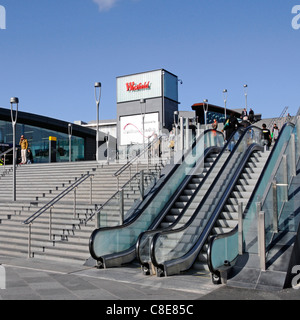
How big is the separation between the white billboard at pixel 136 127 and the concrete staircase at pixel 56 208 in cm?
2698

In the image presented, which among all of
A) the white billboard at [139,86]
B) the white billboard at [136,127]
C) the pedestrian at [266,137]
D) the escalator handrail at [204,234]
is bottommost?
the escalator handrail at [204,234]

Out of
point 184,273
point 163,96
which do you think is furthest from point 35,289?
point 163,96

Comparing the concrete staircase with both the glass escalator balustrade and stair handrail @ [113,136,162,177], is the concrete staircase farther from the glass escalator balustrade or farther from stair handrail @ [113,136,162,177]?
the glass escalator balustrade

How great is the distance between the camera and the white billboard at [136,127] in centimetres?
4644

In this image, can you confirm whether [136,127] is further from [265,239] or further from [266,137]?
[265,239]

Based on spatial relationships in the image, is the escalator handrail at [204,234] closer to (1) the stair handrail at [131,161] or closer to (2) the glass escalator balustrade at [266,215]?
(2) the glass escalator balustrade at [266,215]

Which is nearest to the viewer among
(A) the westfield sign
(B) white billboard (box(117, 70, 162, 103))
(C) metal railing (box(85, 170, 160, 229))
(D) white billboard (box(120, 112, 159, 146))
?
(C) metal railing (box(85, 170, 160, 229))

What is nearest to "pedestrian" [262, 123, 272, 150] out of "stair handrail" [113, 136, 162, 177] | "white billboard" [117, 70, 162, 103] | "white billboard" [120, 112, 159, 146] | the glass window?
"stair handrail" [113, 136, 162, 177]

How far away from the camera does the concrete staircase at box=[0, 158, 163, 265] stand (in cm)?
1084

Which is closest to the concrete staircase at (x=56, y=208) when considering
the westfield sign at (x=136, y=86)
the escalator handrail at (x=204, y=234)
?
the escalator handrail at (x=204, y=234)

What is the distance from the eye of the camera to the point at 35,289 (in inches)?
276

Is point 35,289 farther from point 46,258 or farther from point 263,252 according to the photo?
point 263,252

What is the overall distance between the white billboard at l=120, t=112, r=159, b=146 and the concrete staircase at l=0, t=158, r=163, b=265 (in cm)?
2698
